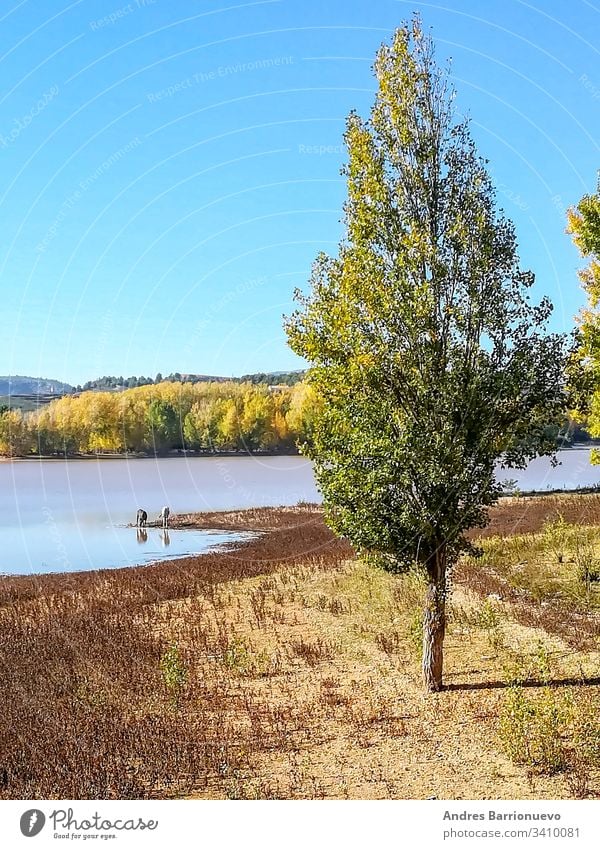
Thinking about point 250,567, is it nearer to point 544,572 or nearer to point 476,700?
point 544,572

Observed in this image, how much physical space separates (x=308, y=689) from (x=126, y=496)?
43.0 metres

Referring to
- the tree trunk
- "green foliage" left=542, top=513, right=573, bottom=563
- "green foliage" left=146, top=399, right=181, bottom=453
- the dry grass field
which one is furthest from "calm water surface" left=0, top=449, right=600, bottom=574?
the tree trunk

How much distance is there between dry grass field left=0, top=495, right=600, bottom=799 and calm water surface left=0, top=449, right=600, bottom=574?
5.00m

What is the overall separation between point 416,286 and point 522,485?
143ft

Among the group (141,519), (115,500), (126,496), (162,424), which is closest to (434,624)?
(141,519)

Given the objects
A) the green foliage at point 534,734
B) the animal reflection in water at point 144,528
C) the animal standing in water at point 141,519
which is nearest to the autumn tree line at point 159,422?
the animal reflection in water at point 144,528

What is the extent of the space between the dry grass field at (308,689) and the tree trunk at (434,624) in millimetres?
272

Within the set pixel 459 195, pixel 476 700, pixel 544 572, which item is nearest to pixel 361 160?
pixel 459 195

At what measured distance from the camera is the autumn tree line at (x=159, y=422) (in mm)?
56562

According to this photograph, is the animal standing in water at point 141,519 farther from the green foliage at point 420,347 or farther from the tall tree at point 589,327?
the green foliage at point 420,347

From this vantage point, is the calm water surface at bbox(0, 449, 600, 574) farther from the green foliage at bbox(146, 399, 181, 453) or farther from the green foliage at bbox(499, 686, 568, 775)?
the green foliage at bbox(499, 686, 568, 775)

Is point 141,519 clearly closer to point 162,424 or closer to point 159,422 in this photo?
point 159,422

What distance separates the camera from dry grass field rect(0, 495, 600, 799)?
30.0ft

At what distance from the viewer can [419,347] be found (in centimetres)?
1135
